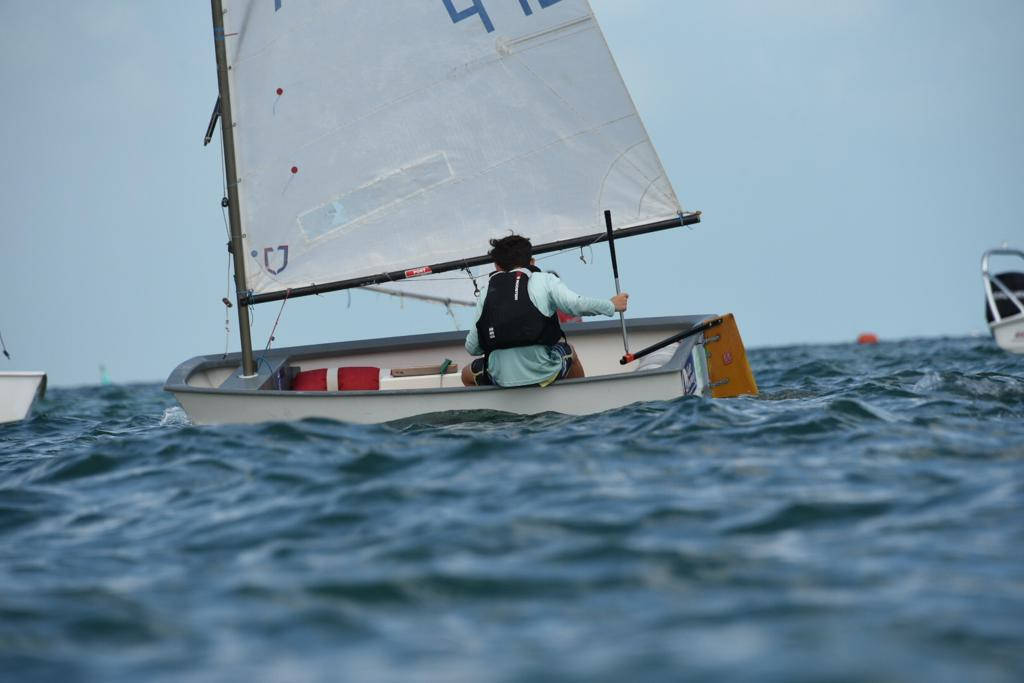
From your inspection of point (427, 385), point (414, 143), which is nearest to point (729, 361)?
point (427, 385)

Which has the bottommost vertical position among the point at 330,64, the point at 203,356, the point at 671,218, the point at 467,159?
the point at 203,356

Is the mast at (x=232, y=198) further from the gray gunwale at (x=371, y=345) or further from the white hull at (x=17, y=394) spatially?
the white hull at (x=17, y=394)

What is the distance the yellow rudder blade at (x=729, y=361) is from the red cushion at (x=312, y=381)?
3113 mm

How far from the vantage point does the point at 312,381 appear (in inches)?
342

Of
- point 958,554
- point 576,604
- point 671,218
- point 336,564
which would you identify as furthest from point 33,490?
point 671,218

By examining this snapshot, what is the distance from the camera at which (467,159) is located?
823 centimetres

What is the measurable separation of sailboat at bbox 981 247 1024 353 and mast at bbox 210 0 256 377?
8.46 m

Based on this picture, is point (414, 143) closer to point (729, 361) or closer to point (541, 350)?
point (541, 350)

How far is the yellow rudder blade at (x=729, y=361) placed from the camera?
303 inches

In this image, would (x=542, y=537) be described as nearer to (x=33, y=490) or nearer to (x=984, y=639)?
(x=984, y=639)

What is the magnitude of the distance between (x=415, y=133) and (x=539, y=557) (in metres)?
5.47

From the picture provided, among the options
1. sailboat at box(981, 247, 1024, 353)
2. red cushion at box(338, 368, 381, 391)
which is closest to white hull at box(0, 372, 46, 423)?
red cushion at box(338, 368, 381, 391)

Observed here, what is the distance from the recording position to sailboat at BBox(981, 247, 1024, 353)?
12094 millimetres

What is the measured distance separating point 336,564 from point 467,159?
17.5 ft
